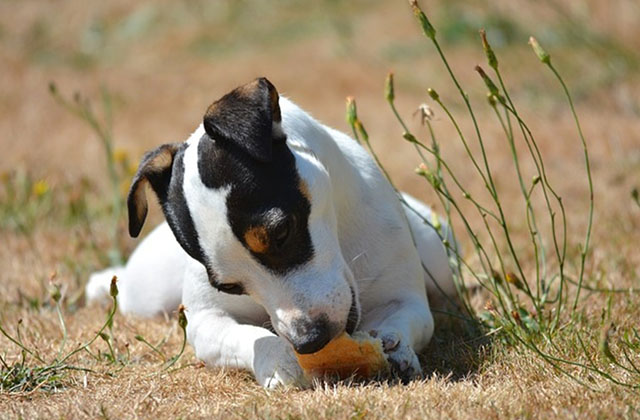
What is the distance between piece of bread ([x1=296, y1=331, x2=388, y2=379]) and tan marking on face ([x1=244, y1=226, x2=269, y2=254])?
36 centimetres

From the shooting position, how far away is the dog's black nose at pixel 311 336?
279 cm

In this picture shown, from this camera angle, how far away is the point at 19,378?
3141 mm

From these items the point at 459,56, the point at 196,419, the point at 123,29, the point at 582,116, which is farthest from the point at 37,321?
the point at 123,29

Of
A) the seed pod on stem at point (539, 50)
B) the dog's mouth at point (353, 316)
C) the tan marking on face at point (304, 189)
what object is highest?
the seed pod on stem at point (539, 50)

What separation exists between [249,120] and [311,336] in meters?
0.65

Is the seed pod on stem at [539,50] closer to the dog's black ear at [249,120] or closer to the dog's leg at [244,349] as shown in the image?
the dog's black ear at [249,120]

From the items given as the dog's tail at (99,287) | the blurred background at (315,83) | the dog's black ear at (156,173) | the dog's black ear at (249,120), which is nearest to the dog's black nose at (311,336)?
the dog's black ear at (249,120)

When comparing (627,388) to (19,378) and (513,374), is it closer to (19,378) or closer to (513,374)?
(513,374)

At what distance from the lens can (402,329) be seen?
3.18 meters

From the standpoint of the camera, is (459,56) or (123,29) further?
(123,29)

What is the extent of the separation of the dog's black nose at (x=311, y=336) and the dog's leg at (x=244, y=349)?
9.3 inches

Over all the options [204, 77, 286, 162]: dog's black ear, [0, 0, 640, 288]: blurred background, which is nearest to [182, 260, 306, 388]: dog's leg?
[204, 77, 286, 162]: dog's black ear

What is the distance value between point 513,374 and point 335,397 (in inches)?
23.8

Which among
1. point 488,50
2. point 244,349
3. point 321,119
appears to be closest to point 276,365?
point 244,349
